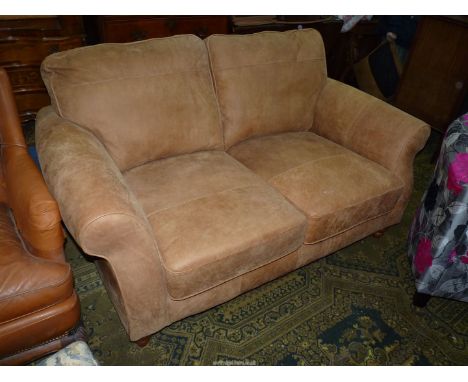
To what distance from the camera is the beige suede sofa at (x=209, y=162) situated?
3.97 ft

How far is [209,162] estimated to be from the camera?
5.52 feet

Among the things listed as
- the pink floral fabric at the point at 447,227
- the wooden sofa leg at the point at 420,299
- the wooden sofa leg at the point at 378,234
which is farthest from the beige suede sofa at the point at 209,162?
the wooden sofa leg at the point at 420,299

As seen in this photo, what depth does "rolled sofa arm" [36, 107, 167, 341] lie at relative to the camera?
1075mm

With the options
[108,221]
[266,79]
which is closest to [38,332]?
[108,221]

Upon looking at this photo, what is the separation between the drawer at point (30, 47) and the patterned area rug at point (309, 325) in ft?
3.91

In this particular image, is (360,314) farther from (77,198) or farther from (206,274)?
(77,198)

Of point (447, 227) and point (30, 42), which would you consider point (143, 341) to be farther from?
point (30, 42)

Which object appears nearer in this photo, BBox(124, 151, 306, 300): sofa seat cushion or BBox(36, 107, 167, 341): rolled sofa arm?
BBox(36, 107, 167, 341): rolled sofa arm

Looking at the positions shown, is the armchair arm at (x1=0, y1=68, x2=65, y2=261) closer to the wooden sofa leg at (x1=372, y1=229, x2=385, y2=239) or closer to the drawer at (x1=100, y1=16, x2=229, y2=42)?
the drawer at (x1=100, y1=16, x2=229, y2=42)

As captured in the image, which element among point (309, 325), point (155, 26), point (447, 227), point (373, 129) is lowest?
point (309, 325)

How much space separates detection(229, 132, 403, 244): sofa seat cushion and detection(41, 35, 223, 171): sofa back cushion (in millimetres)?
282

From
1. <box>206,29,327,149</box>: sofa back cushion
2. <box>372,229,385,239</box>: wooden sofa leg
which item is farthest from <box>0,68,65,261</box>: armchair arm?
<box>372,229,385,239</box>: wooden sofa leg

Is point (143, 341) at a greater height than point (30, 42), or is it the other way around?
point (30, 42)

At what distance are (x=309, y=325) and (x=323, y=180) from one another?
618 mm
